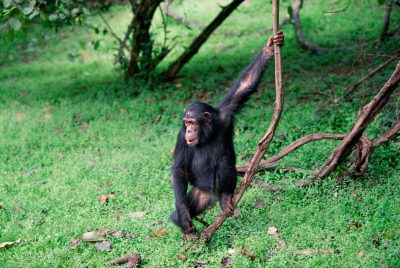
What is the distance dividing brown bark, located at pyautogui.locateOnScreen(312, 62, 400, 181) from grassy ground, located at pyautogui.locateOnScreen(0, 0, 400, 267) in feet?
0.58

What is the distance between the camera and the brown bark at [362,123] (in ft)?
16.7

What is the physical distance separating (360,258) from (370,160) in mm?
1844

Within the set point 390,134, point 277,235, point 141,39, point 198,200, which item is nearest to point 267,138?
point 277,235

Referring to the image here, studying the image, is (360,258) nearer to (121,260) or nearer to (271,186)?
(271,186)

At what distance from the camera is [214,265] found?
4.57m

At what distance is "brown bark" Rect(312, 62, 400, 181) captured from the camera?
5.08 metres

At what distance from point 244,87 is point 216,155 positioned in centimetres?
68

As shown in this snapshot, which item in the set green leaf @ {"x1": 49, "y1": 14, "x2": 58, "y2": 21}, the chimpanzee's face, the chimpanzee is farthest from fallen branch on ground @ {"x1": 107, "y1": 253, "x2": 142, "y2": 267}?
green leaf @ {"x1": 49, "y1": 14, "x2": 58, "y2": 21}

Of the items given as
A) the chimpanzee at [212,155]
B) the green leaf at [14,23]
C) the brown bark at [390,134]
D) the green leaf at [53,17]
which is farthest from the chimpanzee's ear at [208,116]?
the green leaf at [53,17]

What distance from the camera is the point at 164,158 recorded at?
680cm

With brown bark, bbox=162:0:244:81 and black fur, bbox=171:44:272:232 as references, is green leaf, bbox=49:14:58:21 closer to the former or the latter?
brown bark, bbox=162:0:244:81

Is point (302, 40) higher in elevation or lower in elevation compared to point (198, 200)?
higher

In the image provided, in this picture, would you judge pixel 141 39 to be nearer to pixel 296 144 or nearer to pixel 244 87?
pixel 296 144

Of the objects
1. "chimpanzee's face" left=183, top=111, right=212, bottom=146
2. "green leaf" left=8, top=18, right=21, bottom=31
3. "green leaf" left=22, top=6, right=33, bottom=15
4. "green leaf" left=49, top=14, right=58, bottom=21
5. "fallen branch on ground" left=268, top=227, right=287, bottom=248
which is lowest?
"fallen branch on ground" left=268, top=227, right=287, bottom=248
